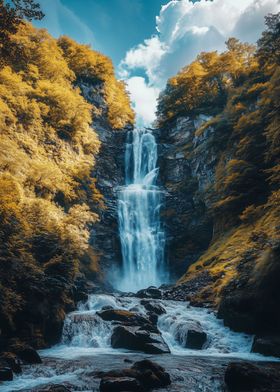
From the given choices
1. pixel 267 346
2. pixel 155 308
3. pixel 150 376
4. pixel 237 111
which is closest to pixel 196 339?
pixel 267 346

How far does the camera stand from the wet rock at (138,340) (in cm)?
1302

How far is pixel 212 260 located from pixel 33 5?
788 inches

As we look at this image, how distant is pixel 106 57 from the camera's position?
Answer: 48625 mm

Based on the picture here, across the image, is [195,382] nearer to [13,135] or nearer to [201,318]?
[201,318]

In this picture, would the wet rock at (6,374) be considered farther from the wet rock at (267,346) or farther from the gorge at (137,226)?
the wet rock at (267,346)

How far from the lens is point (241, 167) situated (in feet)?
82.6

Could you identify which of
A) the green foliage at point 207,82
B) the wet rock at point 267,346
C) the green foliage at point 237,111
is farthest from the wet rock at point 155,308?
the green foliage at point 207,82

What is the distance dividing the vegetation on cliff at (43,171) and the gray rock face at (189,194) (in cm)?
881

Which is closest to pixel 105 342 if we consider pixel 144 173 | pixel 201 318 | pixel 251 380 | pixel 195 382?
pixel 201 318

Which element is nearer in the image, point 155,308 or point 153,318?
point 153,318

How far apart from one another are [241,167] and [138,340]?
16486 mm

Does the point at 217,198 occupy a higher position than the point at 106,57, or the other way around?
the point at 106,57

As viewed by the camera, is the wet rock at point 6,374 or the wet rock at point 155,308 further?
the wet rock at point 155,308

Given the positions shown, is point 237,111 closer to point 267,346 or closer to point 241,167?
point 241,167
